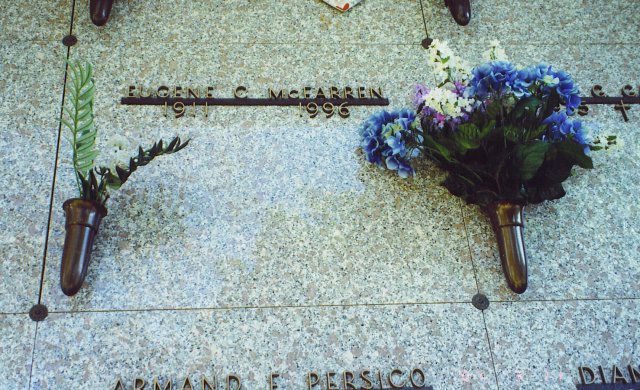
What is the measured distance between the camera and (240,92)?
221 centimetres

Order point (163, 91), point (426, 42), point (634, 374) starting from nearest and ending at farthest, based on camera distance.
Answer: point (634, 374), point (163, 91), point (426, 42)

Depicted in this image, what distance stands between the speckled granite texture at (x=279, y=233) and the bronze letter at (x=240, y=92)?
32mm

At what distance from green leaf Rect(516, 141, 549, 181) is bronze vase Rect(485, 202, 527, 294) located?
0.11 meters

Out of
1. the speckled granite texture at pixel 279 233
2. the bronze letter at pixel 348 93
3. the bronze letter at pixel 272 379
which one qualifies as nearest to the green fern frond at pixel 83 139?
the speckled granite texture at pixel 279 233

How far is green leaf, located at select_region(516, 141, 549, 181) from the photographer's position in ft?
6.05

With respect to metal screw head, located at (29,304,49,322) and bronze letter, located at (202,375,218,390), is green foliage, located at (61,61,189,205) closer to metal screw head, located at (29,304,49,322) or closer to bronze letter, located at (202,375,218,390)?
metal screw head, located at (29,304,49,322)

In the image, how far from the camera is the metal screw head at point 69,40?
227 centimetres

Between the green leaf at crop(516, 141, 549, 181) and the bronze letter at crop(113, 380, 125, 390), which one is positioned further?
the green leaf at crop(516, 141, 549, 181)

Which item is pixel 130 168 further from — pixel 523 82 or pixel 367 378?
pixel 523 82

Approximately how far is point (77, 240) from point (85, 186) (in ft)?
0.50

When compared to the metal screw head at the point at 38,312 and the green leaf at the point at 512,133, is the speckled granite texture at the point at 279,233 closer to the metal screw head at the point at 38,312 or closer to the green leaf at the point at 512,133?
the metal screw head at the point at 38,312

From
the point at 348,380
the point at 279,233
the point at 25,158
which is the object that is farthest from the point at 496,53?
the point at 25,158

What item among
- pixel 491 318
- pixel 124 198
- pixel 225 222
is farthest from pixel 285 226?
pixel 491 318

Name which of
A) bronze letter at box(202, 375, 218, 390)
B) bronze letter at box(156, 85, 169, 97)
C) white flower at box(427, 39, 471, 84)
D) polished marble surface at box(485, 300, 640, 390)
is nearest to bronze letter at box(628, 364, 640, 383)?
polished marble surface at box(485, 300, 640, 390)
